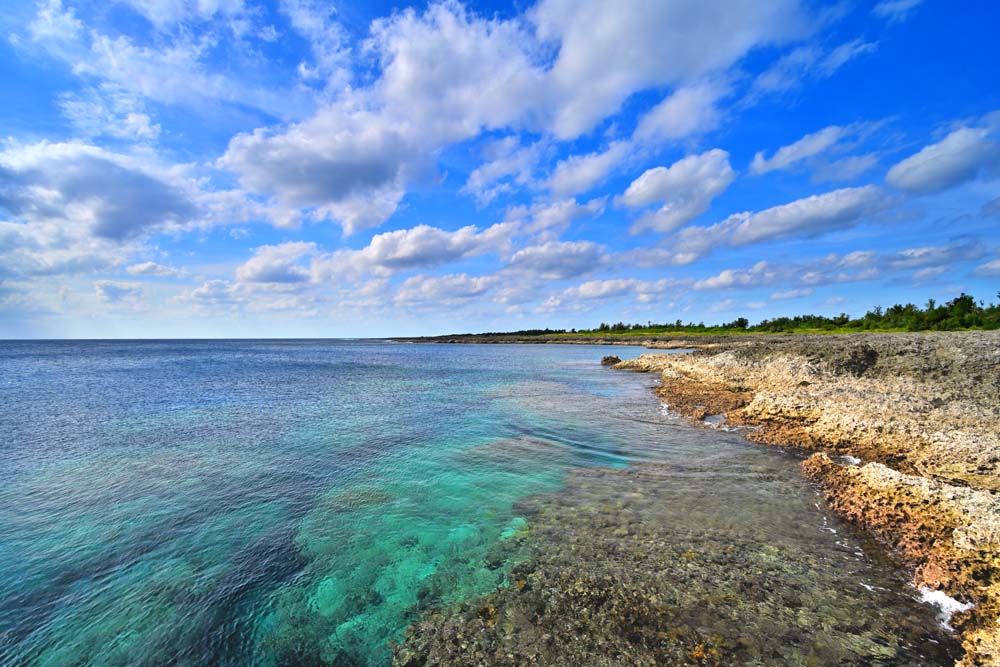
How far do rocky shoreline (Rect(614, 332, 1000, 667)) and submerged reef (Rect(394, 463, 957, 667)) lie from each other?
3.18ft

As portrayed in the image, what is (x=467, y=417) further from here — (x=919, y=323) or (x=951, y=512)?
(x=919, y=323)

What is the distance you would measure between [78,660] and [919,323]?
10847cm

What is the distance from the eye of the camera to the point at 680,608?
620cm

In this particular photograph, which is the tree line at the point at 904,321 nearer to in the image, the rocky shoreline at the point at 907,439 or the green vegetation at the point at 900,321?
the green vegetation at the point at 900,321

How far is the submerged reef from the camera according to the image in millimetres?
5406

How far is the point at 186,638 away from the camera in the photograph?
609 cm

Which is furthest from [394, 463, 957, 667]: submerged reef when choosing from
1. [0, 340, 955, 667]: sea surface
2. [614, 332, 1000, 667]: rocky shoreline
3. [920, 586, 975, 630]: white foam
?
[614, 332, 1000, 667]: rocky shoreline

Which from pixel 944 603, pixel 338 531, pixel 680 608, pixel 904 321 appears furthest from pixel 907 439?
pixel 904 321

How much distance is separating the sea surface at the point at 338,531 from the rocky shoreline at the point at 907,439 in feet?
2.19

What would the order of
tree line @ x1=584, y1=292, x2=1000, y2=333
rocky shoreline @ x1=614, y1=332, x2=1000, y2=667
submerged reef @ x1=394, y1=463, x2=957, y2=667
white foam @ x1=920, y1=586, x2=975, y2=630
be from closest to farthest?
submerged reef @ x1=394, y1=463, x2=957, y2=667, white foam @ x1=920, y1=586, x2=975, y2=630, rocky shoreline @ x1=614, y1=332, x2=1000, y2=667, tree line @ x1=584, y1=292, x2=1000, y2=333

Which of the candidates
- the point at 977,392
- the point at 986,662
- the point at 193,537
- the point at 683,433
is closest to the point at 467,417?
the point at 683,433

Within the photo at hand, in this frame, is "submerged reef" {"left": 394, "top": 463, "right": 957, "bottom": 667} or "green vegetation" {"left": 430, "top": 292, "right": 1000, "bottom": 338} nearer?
"submerged reef" {"left": 394, "top": 463, "right": 957, "bottom": 667}

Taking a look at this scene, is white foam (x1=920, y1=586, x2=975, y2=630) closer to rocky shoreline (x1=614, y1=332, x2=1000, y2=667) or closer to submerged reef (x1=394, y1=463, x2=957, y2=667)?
rocky shoreline (x1=614, y1=332, x2=1000, y2=667)

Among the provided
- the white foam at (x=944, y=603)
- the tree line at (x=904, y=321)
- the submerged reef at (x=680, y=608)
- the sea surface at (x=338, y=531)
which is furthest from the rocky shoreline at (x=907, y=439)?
the tree line at (x=904, y=321)
